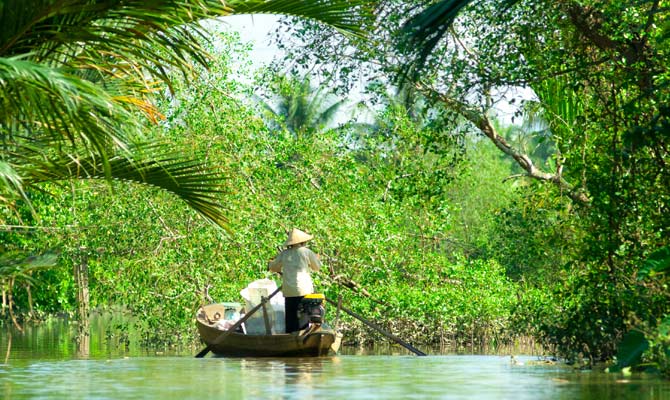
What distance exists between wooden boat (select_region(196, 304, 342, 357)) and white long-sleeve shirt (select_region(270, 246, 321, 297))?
0.61m

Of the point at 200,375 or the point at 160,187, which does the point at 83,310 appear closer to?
the point at 200,375

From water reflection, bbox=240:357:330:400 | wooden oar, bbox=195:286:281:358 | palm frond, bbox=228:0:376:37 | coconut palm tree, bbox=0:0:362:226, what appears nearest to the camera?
coconut palm tree, bbox=0:0:362:226

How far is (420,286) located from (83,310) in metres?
10.1

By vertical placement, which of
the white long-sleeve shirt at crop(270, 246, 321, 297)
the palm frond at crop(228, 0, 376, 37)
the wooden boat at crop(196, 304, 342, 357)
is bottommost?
the wooden boat at crop(196, 304, 342, 357)

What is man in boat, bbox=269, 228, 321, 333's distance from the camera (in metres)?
17.5

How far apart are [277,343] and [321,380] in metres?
5.60

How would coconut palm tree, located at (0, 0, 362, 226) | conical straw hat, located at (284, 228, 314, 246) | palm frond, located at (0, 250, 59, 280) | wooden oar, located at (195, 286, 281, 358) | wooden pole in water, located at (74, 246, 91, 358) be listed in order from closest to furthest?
coconut palm tree, located at (0, 0, 362, 226), palm frond, located at (0, 250, 59, 280), conical straw hat, located at (284, 228, 314, 246), wooden oar, located at (195, 286, 281, 358), wooden pole in water, located at (74, 246, 91, 358)


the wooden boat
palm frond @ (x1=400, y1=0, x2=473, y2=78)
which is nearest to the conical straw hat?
the wooden boat

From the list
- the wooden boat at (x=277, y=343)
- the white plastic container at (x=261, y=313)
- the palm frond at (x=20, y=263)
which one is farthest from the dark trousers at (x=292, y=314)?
the palm frond at (x=20, y=263)

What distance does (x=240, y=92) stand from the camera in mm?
26516

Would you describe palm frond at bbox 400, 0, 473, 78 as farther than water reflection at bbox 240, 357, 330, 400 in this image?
No

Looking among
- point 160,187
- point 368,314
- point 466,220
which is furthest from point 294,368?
point 466,220

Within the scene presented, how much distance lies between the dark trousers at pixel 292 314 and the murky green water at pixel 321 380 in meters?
1.19

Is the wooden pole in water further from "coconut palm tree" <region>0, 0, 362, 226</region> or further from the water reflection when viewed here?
"coconut palm tree" <region>0, 0, 362, 226</region>
